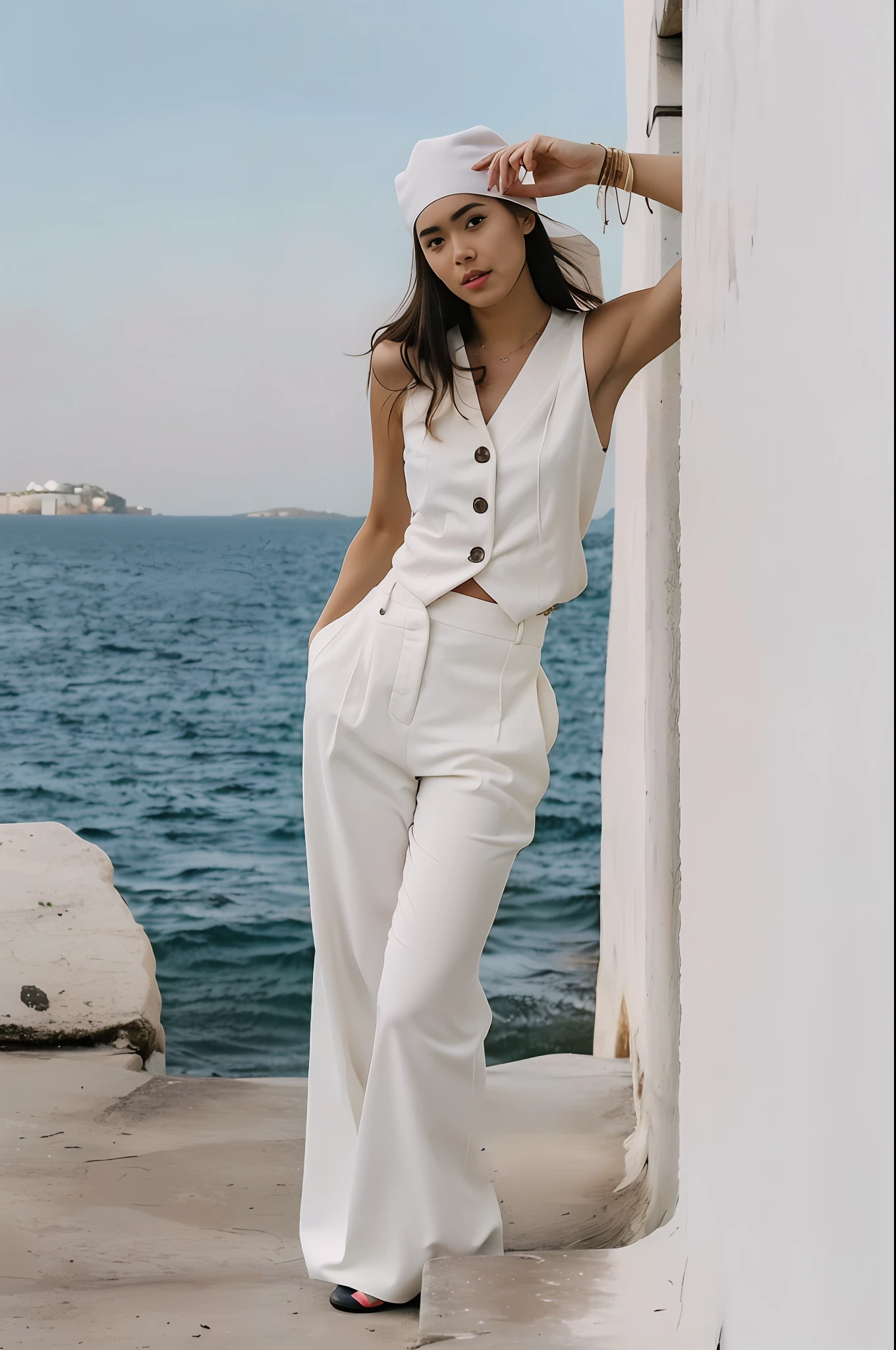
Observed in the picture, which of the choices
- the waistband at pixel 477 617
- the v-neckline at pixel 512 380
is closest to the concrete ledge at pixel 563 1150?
the waistband at pixel 477 617

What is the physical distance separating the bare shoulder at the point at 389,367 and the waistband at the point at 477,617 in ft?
1.34

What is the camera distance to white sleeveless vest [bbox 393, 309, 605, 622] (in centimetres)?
213

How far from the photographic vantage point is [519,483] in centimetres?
213

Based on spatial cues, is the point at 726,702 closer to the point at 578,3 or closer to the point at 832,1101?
the point at 832,1101

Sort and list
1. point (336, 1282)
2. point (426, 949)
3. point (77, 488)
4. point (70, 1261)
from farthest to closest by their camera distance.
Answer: point (77, 488)
point (70, 1261)
point (336, 1282)
point (426, 949)

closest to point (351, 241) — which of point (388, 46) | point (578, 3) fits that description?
point (388, 46)

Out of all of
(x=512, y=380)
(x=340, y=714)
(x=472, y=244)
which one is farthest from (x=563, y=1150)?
(x=472, y=244)

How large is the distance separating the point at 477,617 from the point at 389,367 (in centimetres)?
52

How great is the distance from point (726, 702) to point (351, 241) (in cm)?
3565

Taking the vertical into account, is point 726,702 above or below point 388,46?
below

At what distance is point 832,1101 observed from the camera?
3.22 ft

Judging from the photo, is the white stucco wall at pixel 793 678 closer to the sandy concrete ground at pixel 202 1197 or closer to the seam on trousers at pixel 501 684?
the seam on trousers at pixel 501 684

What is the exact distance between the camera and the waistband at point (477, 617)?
84.9 inches

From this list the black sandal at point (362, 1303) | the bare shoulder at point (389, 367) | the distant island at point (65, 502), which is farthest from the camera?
the distant island at point (65, 502)
